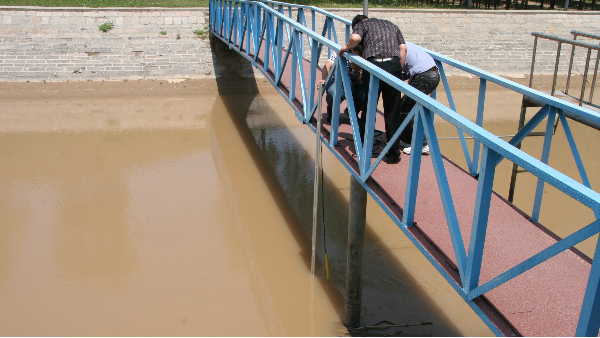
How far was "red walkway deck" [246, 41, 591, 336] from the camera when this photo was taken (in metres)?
2.80

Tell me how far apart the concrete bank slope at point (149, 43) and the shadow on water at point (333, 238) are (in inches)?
115

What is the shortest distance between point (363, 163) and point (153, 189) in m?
4.40

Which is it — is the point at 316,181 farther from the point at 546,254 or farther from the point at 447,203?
the point at 546,254

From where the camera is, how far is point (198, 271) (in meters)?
5.62

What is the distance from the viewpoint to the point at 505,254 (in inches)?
131

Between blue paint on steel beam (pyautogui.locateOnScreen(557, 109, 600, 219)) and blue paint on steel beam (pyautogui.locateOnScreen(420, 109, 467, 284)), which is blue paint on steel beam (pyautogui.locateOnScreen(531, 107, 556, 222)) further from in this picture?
blue paint on steel beam (pyautogui.locateOnScreen(420, 109, 467, 284))

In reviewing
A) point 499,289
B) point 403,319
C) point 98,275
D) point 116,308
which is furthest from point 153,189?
point 499,289

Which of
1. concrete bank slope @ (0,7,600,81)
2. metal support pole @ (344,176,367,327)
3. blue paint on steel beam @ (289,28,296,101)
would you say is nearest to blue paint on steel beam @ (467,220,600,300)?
metal support pole @ (344,176,367,327)

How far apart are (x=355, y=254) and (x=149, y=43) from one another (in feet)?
35.1

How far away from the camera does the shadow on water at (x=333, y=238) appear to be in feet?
16.2

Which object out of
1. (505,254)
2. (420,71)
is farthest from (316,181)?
→ (505,254)

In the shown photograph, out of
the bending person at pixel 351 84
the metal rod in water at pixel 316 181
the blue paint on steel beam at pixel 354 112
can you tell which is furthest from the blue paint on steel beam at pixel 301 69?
the blue paint on steel beam at pixel 354 112

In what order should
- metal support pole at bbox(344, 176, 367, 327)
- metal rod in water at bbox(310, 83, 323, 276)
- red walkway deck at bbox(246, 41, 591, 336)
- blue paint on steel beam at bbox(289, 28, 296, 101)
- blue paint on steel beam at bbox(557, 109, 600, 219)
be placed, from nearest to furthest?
1. red walkway deck at bbox(246, 41, 591, 336)
2. blue paint on steel beam at bbox(557, 109, 600, 219)
3. metal support pole at bbox(344, 176, 367, 327)
4. metal rod in water at bbox(310, 83, 323, 276)
5. blue paint on steel beam at bbox(289, 28, 296, 101)

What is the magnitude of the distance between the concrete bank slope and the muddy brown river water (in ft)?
7.55
